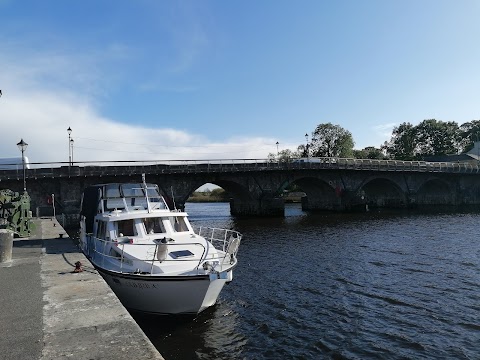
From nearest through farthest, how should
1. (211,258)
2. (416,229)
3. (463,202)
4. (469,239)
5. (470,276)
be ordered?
(211,258)
(470,276)
(469,239)
(416,229)
(463,202)

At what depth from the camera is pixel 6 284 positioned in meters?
11.3

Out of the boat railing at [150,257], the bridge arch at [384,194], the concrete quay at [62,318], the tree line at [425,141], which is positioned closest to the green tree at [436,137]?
the tree line at [425,141]

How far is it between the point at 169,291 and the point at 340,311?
6495mm

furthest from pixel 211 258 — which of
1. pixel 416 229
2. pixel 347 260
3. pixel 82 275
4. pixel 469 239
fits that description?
pixel 416 229

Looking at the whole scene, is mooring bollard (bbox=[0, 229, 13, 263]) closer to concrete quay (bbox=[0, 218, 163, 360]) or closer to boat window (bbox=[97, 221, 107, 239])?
concrete quay (bbox=[0, 218, 163, 360])

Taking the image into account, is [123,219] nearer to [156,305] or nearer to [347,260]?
[156,305]

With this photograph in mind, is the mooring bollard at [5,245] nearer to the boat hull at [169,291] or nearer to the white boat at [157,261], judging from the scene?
the white boat at [157,261]

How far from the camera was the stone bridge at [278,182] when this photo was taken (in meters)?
42.7

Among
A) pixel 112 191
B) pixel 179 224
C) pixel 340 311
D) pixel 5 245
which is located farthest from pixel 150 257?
pixel 340 311

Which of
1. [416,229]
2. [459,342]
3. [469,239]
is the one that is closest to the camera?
[459,342]

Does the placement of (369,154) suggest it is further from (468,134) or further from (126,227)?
(126,227)

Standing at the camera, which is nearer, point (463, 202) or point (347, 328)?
point (347, 328)

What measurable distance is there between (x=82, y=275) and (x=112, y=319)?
4.86 metres

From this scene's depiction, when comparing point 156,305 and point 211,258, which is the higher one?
point 211,258
